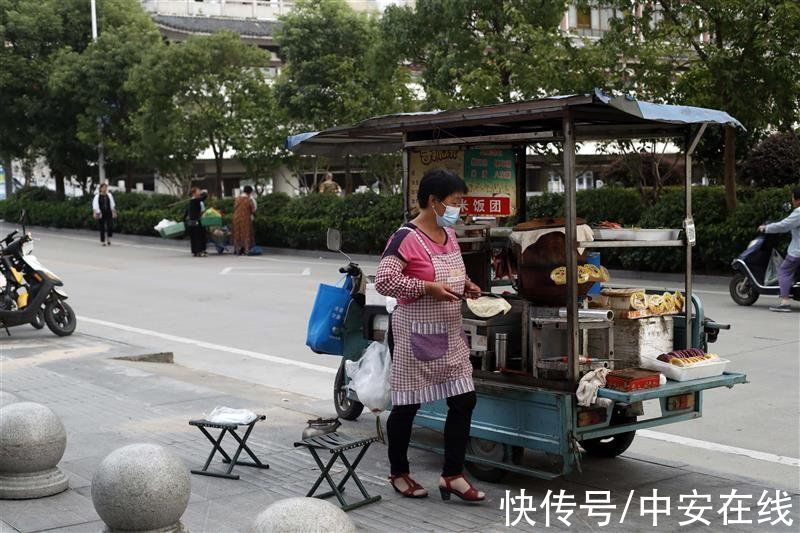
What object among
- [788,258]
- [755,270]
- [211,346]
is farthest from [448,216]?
[755,270]

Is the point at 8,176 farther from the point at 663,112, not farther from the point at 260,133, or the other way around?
the point at 663,112

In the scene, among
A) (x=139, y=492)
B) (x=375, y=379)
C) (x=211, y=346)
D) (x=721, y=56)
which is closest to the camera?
(x=139, y=492)

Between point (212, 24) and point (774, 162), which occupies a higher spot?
point (212, 24)

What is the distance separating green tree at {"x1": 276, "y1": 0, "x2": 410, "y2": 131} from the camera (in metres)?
25.1

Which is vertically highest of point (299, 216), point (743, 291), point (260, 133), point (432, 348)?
point (260, 133)

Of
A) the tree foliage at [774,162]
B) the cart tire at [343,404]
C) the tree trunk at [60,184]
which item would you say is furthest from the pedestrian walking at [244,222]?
the cart tire at [343,404]

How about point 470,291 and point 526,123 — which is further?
point 526,123

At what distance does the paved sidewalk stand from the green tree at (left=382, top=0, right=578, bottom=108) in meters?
10.9

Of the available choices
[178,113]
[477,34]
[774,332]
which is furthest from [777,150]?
[178,113]

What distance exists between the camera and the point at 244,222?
24.8 meters

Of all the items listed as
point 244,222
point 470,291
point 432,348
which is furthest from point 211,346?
point 244,222

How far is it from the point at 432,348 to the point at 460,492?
804 millimetres

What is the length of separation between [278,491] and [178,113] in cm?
2315

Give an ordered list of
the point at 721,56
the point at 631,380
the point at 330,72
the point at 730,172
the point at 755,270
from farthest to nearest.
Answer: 1. the point at 330,72
2. the point at 730,172
3. the point at 721,56
4. the point at 755,270
5. the point at 631,380
